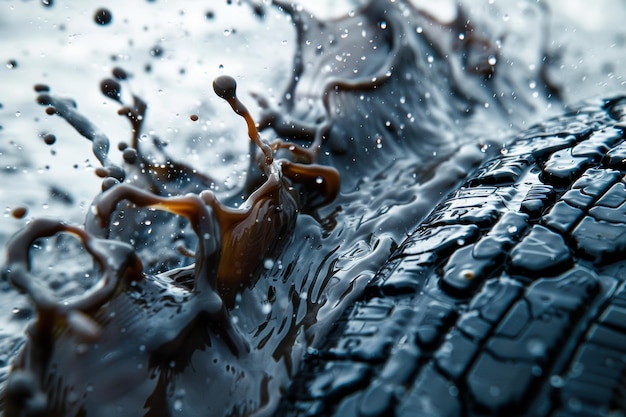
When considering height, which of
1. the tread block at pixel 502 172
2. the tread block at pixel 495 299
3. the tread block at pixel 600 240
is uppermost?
the tread block at pixel 502 172

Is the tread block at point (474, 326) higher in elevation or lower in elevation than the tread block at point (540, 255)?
lower

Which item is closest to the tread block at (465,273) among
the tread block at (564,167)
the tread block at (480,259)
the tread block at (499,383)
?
the tread block at (480,259)

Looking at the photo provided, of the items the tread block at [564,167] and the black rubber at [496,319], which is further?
the tread block at [564,167]

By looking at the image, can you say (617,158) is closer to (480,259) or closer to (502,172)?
(502,172)

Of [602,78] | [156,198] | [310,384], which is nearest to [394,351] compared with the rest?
[310,384]

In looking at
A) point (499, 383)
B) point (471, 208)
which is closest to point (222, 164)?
point (471, 208)

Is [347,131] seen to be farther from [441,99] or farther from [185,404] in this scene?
[185,404]

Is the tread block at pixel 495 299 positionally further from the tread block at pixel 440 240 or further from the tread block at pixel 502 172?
the tread block at pixel 502 172
